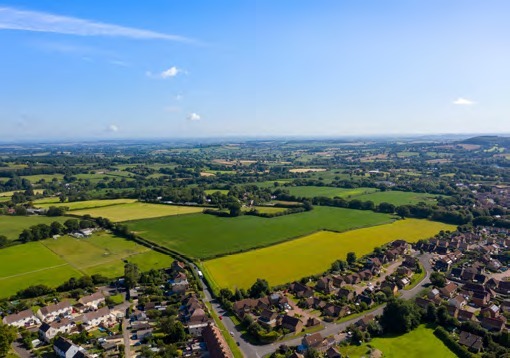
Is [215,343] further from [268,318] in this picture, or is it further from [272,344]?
[268,318]

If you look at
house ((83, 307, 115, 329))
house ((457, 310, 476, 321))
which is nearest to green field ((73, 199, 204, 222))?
house ((83, 307, 115, 329))

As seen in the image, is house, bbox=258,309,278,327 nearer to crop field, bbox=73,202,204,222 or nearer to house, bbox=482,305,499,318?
house, bbox=482,305,499,318

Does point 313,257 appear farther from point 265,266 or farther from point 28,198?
point 28,198

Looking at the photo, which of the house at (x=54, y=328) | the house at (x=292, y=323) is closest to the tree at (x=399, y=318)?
the house at (x=292, y=323)

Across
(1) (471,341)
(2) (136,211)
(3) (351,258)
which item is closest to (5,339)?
(1) (471,341)

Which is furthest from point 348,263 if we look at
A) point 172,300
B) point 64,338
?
point 64,338

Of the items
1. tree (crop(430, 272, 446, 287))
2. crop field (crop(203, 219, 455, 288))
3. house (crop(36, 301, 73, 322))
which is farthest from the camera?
crop field (crop(203, 219, 455, 288))
